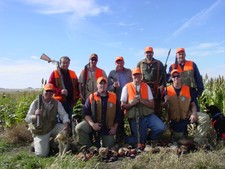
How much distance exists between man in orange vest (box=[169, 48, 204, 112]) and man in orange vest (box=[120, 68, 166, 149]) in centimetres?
124

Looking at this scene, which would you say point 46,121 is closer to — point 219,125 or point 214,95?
point 219,125

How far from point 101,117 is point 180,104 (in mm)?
2035

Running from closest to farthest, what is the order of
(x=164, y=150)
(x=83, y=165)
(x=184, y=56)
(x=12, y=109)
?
(x=83, y=165), (x=164, y=150), (x=184, y=56), (x=12, y=109)

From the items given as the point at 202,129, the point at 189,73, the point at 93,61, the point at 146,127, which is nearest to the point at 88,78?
the point at 93,61

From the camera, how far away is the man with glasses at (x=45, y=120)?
25.3 ft

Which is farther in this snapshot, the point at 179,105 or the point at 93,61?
the point at 93,61

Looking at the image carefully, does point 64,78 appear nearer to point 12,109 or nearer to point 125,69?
point 125,69

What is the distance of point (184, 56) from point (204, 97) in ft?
8.37

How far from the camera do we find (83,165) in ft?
20.1

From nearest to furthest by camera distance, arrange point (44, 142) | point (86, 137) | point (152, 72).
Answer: point (44, 142), point (86, 137), point (152, 72)

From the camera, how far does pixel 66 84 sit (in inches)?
346

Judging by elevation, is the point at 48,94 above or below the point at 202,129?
above

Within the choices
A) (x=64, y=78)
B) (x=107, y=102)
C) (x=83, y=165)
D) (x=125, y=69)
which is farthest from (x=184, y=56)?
(x=83, y=165)

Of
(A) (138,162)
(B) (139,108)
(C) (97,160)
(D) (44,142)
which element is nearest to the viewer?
(A) (138,162)
